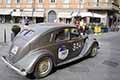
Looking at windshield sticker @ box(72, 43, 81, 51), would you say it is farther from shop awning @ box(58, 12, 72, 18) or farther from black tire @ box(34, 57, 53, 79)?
shop awning @ box(58, 12, 72, 18)

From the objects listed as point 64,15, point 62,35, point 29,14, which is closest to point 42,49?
point 62,35

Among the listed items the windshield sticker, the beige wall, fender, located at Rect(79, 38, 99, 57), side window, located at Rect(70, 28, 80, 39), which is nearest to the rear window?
side window, located at Rect(70, 28, 80, 39)

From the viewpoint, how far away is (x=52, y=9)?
43938mm

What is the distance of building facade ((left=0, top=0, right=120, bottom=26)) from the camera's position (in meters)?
40.8

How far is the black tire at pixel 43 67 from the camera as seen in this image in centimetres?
739

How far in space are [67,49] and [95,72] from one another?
4.06 feet

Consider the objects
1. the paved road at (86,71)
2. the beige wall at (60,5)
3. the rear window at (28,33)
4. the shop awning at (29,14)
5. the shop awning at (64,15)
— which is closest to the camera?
the paved road at (86,71)

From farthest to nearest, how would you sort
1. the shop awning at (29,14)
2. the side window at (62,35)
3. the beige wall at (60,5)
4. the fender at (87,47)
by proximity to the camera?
the shop awning at (29,14) → the beige wall at (60,5) → the fender at (87,47) → the side window at (62,35)

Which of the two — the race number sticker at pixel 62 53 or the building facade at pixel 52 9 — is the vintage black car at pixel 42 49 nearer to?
the race number sticker at pixel 62 53

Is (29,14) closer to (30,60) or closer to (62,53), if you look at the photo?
(62,53)

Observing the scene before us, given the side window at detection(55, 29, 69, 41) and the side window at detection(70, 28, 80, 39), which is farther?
the side window at detection(70, 28, 80, 39)

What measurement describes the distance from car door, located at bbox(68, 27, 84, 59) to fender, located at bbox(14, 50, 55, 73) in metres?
1.31

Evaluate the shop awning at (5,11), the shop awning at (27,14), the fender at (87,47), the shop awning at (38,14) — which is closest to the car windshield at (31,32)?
the fender at (87,47)

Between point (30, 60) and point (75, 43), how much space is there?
7.39 ft
